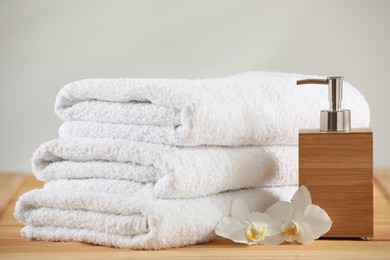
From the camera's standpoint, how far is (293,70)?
215cm

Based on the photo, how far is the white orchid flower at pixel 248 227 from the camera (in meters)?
1.08

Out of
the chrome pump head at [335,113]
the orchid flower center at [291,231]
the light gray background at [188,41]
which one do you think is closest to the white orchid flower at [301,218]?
the orchid flower center at [291,231]

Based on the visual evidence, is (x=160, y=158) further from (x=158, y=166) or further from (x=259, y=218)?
(x=259, y=218)

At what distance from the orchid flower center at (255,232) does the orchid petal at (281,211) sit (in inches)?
1.9

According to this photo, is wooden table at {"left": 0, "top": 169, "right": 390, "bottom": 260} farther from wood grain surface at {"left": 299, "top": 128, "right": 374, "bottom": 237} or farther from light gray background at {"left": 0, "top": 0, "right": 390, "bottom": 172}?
light gray background at {"left": 0, "top": 0, "right": 390, "bottom": 172}

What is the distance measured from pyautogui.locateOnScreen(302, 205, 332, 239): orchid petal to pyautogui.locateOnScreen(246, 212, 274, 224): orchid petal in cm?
5

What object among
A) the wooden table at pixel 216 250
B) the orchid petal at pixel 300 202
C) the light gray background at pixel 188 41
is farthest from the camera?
the light gray background at pixel 188 41

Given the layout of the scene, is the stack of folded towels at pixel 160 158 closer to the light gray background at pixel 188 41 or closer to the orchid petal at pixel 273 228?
the orchid petal at pixel 273 228

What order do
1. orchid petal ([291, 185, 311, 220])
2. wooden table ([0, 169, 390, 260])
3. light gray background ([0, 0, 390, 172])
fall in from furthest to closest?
light gray background ([0, 0, 390, 172]) < orchid petal ([291, 185, 311, 220]) < wooden table ([0, 169, 390, 260])

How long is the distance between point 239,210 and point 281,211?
0.06 meters

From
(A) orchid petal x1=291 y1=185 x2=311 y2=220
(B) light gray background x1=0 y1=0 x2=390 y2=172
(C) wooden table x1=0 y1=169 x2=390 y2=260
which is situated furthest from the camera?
Answer: (B) light gray background x1=0 y1=0 x2=390 y2=172

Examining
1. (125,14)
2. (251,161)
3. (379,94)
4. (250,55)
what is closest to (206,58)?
(250,55)

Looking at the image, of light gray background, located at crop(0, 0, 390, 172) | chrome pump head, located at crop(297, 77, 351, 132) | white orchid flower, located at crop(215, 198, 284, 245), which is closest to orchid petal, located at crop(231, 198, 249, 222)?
white orchid flower, located at crop(215, 198, 284, 245)

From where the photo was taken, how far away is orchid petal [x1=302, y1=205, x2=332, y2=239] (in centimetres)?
111
